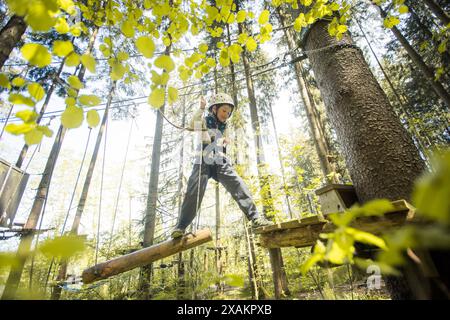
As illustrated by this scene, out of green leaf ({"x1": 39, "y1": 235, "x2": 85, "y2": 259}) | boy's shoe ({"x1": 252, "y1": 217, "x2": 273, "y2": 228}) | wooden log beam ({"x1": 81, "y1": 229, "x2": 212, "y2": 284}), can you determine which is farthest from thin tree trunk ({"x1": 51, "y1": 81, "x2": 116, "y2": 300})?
green leaf ({"x1": 39, "y1": 235, "x2": 85, "y2": 259})

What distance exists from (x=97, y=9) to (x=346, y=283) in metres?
8.37

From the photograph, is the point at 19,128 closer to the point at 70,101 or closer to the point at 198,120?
the point at 70,101

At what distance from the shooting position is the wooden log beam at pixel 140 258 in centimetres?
191

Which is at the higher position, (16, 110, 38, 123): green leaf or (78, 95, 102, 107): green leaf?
(78, 95, 102, 107): green leaf

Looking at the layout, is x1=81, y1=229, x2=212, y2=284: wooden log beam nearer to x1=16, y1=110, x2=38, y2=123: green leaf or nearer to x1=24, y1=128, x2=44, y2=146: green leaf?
x1=24, y1=128, x2=44, y2=146: green leaf

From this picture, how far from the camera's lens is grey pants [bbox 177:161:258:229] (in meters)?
2.55

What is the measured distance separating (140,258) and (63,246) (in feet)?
5.93

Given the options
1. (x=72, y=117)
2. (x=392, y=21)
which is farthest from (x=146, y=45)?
(x=392, y=21)

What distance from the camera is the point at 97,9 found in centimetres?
242

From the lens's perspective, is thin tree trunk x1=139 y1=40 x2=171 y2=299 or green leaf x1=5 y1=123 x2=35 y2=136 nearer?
green leaf x1=5 y1=123 x2=35 y2=136

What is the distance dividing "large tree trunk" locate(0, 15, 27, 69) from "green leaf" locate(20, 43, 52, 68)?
325cm

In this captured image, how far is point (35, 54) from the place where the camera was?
0.80m
